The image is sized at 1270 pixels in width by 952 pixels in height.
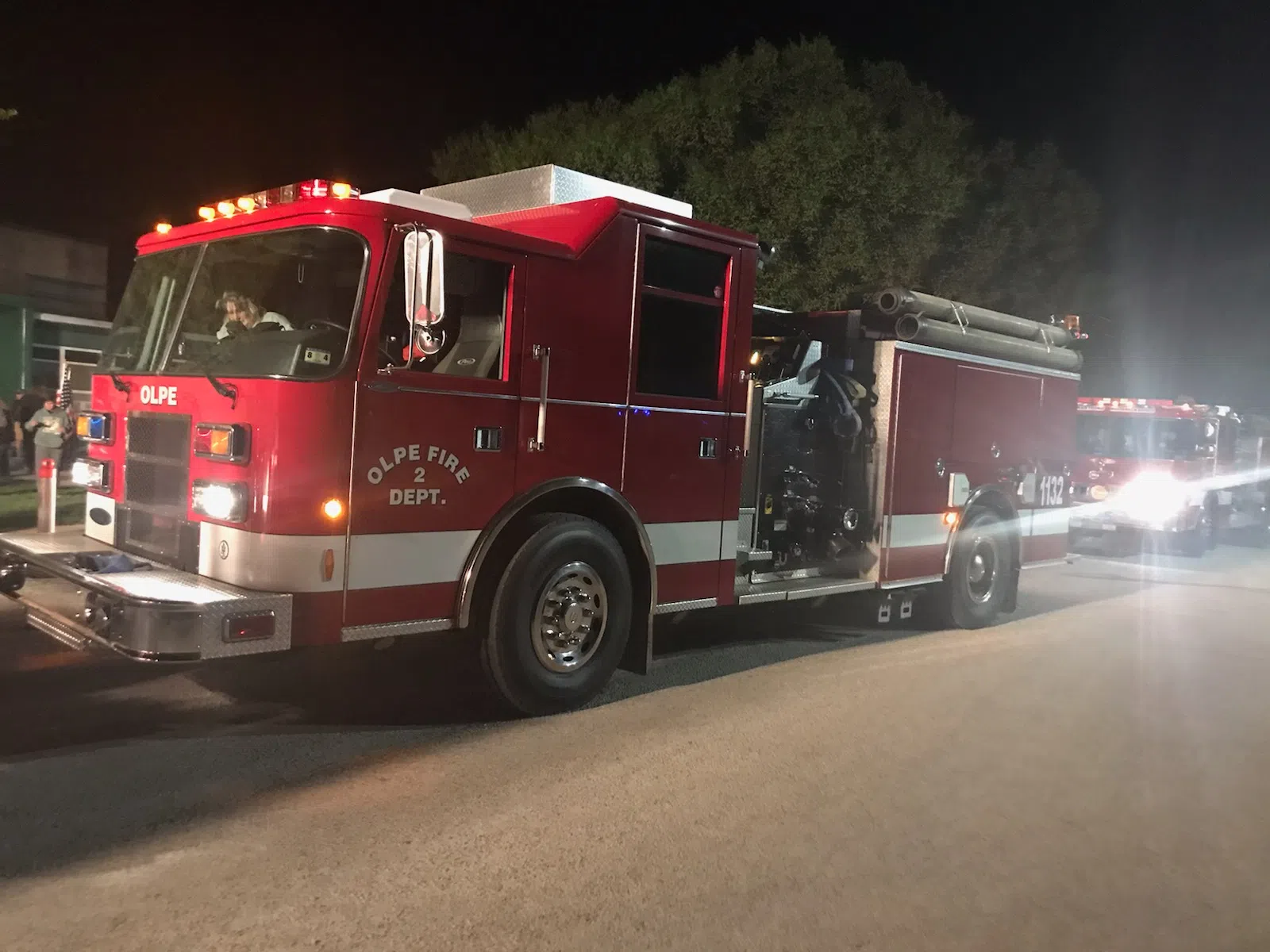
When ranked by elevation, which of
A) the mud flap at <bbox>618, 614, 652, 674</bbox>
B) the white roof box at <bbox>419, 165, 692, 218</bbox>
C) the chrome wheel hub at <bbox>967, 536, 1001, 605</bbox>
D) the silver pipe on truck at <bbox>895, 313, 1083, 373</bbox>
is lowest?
the mud flap at <bbox>618, 614, 652, 674</bbox>

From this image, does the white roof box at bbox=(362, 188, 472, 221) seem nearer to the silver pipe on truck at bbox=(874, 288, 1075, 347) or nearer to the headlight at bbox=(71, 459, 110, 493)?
the headlight at bbox=(71, 459, 110, 493)

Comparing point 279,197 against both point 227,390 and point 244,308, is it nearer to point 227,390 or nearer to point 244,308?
point 244,308

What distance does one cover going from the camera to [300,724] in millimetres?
5605

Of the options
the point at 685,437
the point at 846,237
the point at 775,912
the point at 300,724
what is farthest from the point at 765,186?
the point at 775,912

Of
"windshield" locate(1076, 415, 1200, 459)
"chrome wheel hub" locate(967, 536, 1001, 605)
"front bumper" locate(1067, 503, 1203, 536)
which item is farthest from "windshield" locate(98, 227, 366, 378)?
"windshield" locate(1076, 415, 1200, 459)

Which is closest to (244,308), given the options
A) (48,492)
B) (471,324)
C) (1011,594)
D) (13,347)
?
(471,324)

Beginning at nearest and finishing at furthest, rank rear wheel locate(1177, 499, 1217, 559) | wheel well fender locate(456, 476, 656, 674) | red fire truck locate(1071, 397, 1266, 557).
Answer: wheel well fender locate(456, 476, 656, 674), red fire truck locate(1071, 397, 1266, 557), rear wheel locate(1177, 499, 1217, 559)

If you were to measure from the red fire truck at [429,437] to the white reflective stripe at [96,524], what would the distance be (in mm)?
25

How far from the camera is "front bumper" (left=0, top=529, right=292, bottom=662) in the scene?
4.46 metres

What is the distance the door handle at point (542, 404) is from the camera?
562 cm

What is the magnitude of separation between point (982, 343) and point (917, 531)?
5.78 ft

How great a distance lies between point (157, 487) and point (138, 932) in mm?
2711

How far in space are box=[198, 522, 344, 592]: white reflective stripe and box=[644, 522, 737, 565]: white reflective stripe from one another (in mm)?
1982

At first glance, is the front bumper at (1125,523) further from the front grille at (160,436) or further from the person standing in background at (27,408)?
the person standing in background at (27,408)
